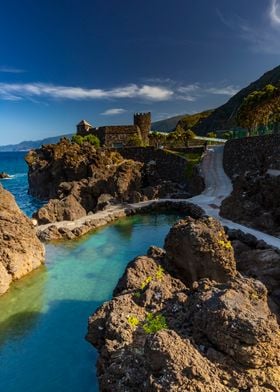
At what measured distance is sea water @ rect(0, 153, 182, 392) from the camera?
15.7 meters

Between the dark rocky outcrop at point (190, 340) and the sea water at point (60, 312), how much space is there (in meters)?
3.75

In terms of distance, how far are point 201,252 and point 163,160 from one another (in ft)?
185

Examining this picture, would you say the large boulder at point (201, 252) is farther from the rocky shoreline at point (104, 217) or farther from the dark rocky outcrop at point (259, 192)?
the rocky shoreline at point (104, 217)

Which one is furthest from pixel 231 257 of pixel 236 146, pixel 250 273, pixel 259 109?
pixel 259 109

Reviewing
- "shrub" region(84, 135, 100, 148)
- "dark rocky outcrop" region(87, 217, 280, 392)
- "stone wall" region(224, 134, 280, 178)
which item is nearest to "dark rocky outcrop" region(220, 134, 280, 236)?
"stone wall" region(224, 134, 280, 178)

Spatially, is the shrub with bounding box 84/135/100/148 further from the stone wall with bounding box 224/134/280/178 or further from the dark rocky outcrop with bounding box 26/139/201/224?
the stone wall with bounding box 224/134/280/178

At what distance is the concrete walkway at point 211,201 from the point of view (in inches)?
1312

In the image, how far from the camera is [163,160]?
7362cm

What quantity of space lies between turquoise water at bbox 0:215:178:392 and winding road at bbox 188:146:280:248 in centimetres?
920

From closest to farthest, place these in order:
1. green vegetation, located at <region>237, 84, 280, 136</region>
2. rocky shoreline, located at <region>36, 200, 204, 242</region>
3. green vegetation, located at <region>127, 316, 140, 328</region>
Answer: green vegetation, located at <region>127, 316, 140, 328</region> < rocky shoreline, located at <region>36, 200, 204, 242</region> < green vegetation, located at <region>237, 84, 280, 136</region>

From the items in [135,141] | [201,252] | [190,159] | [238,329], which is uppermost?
[135,141]

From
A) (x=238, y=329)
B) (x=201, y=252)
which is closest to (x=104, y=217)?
(x=201, y=252)

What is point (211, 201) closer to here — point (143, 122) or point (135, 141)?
point (135, 141)

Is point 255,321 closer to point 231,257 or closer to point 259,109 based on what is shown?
point 231,257
